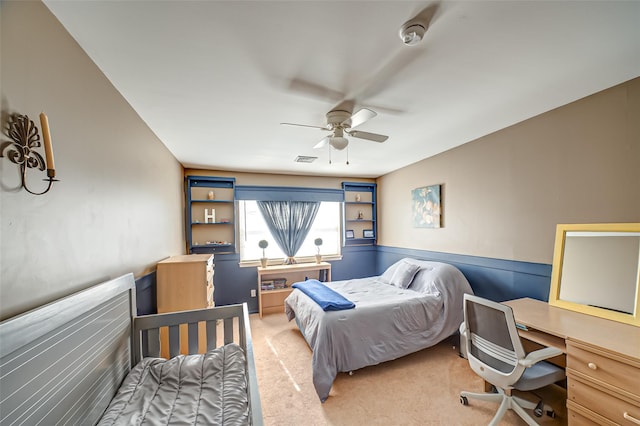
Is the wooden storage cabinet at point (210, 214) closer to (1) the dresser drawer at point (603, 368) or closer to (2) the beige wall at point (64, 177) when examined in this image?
(2) the beige wall at point (64, 177)

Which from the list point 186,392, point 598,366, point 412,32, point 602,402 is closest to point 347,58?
point 412,32

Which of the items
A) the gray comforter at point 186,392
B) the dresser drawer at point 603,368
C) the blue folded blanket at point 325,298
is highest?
the dresser drawer at point 603,368

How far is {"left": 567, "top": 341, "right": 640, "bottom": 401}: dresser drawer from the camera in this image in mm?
1312

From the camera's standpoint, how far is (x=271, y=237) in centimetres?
473

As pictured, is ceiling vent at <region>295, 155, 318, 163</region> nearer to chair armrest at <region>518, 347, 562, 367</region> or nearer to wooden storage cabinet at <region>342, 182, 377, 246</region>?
wooden storage cabinet at <region>342, 182, 377, 246</region>

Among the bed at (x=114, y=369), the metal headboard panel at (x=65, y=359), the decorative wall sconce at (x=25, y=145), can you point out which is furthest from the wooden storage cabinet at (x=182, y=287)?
the decorative wall sconce at (x=25, y=145)

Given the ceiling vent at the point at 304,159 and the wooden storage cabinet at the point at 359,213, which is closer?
the ceiling vent at the point at 304,159

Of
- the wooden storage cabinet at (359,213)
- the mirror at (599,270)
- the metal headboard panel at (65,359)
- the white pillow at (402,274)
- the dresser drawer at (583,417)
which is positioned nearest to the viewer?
the metal headboard panel at (65,359)

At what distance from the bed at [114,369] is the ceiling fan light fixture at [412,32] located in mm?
1829

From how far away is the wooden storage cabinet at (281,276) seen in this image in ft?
14.0

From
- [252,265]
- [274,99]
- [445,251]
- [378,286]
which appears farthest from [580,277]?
[252,265]

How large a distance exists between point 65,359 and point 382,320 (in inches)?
93.5

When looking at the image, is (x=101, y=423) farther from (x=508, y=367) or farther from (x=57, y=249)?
(x=508, y=367)

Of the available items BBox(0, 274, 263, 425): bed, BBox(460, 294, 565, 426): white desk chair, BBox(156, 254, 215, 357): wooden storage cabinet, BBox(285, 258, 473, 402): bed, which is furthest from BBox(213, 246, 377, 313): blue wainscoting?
BBox(460, 294, 565, 426): white desk chair
